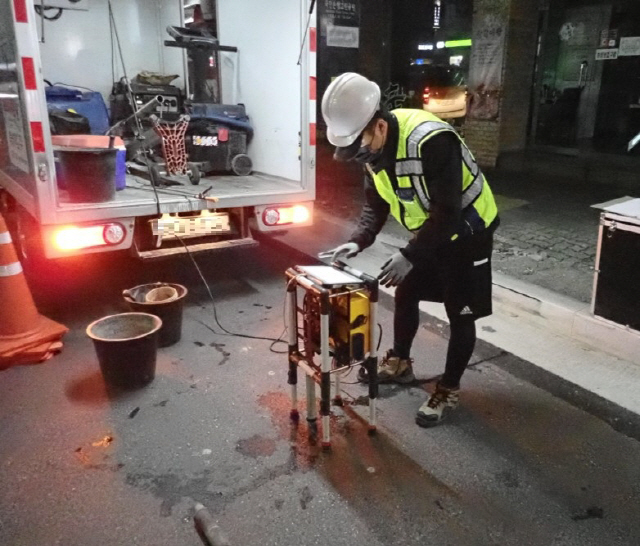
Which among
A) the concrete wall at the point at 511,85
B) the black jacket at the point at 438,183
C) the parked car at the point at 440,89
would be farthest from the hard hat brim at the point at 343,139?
the parked car at the point at 440,89

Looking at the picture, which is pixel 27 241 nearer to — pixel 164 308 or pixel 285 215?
pixel 164 308

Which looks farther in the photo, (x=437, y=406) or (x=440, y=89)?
(x=440, y=89)

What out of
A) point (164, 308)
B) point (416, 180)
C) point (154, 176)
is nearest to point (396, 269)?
point (416, 180)

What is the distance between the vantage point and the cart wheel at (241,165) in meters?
5.55

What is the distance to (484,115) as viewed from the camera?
9977 mm

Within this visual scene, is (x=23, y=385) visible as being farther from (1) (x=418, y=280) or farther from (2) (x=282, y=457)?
(1) (x=418, y=280)

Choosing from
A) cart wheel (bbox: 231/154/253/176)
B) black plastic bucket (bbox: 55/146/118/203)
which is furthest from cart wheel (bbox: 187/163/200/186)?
black plastic bucket (bbox: 55/146/118/203)

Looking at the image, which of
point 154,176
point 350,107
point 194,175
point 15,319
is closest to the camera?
point 350,107

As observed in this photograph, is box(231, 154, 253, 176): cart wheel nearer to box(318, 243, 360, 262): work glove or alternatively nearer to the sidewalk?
the sidewalk

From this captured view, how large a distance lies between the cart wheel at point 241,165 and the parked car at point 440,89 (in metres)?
8.40

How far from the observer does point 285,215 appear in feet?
16.3

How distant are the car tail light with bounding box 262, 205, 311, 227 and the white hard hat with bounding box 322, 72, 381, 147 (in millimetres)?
2411

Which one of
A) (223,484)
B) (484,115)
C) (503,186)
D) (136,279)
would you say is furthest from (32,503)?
(484,115)

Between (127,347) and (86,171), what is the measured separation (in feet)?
4.83
